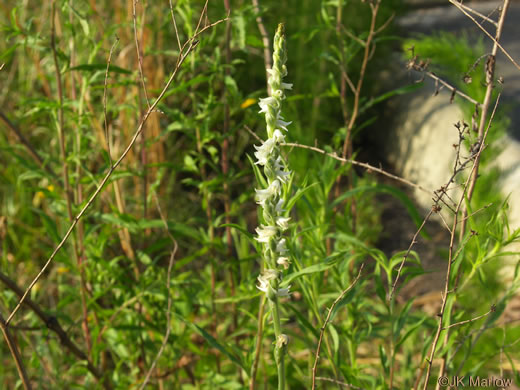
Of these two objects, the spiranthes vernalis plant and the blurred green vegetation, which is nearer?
the spiranthes vernalis plant

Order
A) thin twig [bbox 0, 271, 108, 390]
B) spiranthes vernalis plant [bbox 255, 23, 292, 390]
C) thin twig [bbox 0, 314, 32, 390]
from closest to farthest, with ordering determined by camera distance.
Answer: spiranthes vernalis plant [bbox 255, 23, 292, 390]
thin twig [bbox 0, 314, 32, 390]
thin twig [bbox 0, 271, 108, 390]

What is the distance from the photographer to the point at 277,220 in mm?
861

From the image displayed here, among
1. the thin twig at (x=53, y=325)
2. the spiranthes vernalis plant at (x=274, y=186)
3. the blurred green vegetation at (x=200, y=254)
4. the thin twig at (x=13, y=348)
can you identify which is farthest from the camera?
the blurred green vegetation at (x=200, y=254)

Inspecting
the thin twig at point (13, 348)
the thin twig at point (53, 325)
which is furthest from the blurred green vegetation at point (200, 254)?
the thin twig at point (13, 348)

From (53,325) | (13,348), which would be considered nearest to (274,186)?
(13,348)

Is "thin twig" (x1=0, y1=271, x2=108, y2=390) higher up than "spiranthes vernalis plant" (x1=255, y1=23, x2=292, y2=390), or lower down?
lower down

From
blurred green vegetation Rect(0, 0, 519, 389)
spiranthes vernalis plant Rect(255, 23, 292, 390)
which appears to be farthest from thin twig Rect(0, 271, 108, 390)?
spiranthes vernalis plant Rect(255, 23, 292, 390)

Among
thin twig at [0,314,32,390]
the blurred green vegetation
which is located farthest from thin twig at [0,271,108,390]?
thin twig at [0,314,32,390]

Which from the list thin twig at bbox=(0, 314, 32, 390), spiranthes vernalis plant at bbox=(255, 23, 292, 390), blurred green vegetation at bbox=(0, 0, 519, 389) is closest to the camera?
spiranthes vernalis plant at bbox=(255, 23, 292, 390)

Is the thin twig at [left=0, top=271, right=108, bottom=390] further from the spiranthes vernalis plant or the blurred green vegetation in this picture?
the spiranthes vernalis plant

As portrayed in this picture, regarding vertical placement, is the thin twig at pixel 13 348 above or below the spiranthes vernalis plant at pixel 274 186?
below

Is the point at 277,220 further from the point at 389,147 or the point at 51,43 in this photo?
the point at 389,147

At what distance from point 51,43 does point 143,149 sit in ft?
1.25

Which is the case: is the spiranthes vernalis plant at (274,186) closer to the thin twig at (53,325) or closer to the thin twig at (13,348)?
the thin twig at (13,348)
